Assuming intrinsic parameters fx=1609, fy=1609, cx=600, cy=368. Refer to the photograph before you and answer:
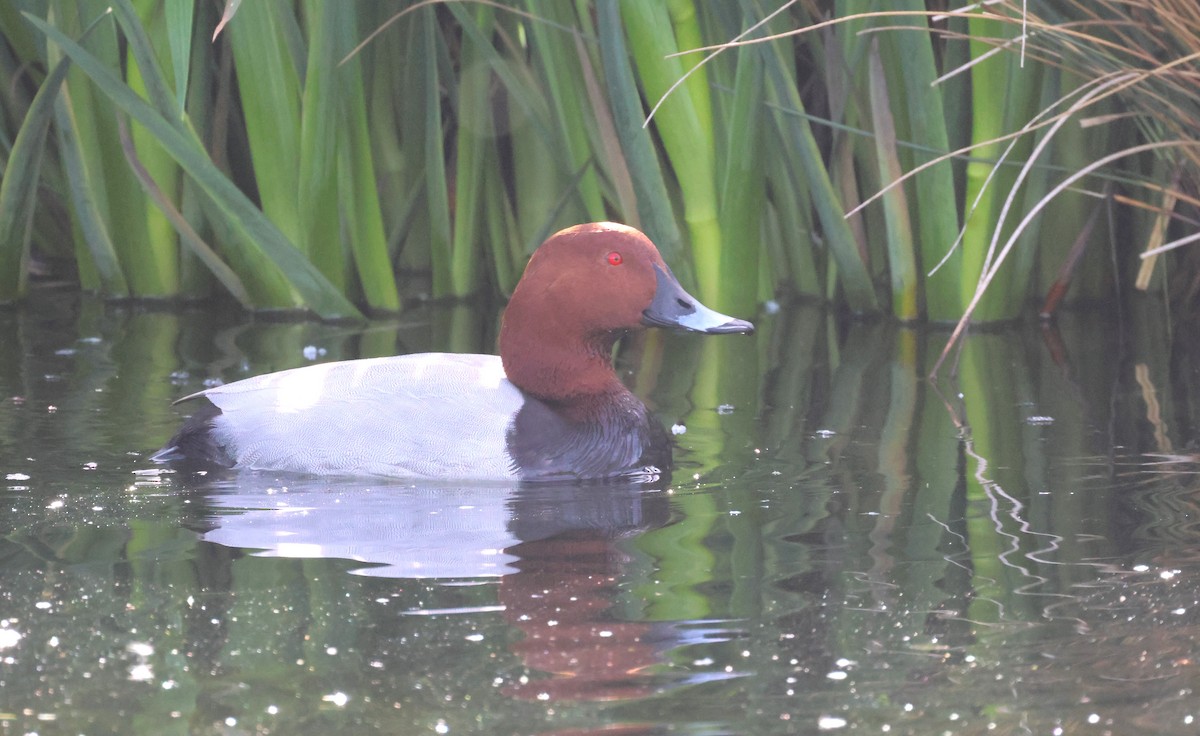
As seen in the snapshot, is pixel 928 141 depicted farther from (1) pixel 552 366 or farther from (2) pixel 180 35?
(2) pixel 180 35

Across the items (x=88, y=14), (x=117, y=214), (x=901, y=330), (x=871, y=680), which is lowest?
(x=871, y=680)

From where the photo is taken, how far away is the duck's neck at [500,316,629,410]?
401cm

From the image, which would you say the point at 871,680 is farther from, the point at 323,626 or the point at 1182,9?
the point at 1182,9

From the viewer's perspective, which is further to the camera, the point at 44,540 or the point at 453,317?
the point at 453,317

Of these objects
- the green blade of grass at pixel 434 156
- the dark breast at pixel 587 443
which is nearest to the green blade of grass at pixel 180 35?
the green blade of grass at pixel 434 156

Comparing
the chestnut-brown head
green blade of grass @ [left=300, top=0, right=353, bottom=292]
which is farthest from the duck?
green blade of grass @ [left=300, top=0, right=353, bottom=292]

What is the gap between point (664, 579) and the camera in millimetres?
2904

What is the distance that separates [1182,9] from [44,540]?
2.94 m

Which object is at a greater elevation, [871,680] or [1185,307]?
[1185,307]

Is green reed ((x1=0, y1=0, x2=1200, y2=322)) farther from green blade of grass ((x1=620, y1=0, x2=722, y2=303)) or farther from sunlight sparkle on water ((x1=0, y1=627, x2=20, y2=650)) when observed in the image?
sunlight sparkle on water ((x1=0, y1=627, x2=20, y2=650))

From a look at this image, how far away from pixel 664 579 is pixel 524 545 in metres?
0.36

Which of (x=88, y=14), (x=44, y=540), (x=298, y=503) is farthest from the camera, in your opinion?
(x=88, y=14)

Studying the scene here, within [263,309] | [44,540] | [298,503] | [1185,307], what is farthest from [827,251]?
[44,540]

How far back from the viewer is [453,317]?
6.24m
